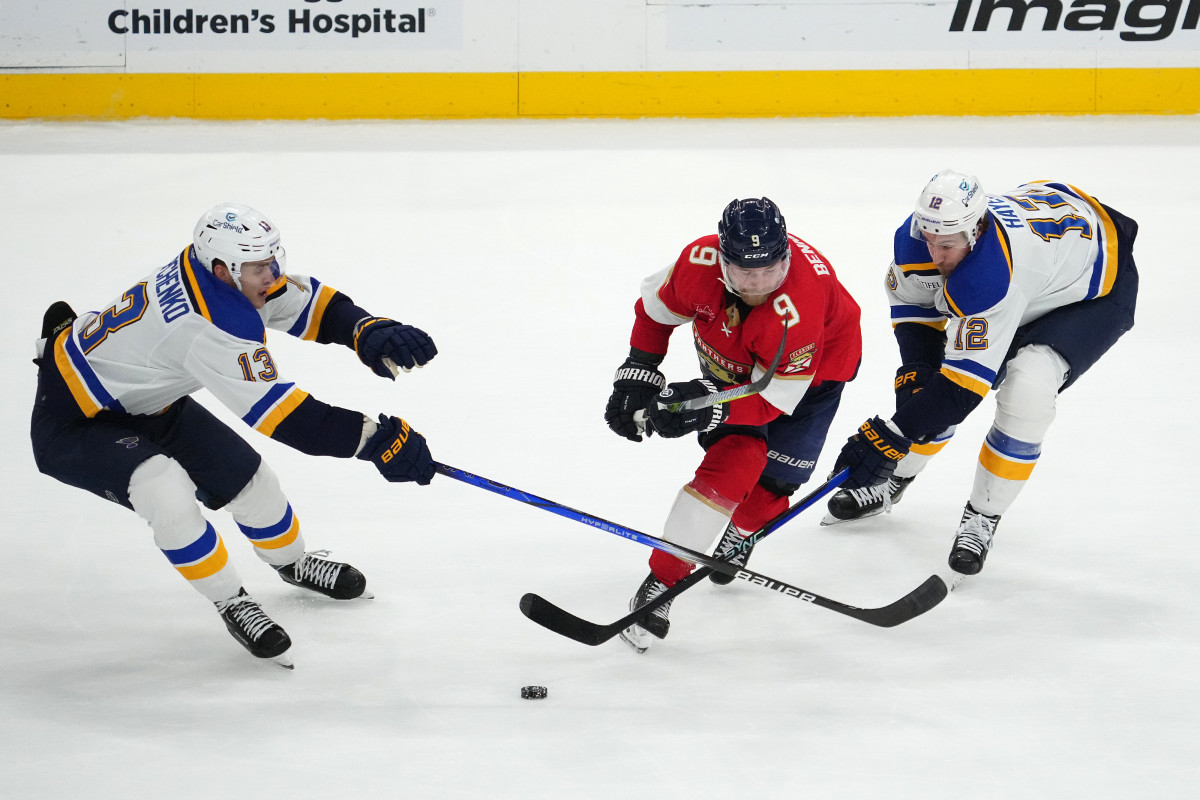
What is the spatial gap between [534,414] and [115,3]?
476 cm

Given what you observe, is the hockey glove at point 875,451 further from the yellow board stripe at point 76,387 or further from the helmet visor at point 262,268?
the yellow board stripe at point 76,387

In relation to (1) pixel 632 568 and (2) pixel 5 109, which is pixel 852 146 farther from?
(2) pixel 5 109

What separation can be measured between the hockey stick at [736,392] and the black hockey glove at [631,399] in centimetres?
11

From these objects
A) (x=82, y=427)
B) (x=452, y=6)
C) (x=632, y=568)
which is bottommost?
(x=632, y=568)

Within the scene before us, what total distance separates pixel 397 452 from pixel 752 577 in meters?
0.84

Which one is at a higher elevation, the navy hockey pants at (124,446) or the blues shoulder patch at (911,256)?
the blues shoulder patch at (911,256)

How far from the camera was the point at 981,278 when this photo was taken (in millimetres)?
2764

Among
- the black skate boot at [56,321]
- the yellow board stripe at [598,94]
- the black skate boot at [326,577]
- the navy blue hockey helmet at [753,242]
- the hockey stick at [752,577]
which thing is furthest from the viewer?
the yellow board stripe at [598,94]

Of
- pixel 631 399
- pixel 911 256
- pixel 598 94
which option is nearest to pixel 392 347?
pixel 631 399

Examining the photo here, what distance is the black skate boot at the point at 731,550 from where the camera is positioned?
3.00m

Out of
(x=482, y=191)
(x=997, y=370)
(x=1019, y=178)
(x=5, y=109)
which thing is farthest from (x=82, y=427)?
(x=5, y=109)

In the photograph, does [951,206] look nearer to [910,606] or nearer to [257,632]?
[910,606]

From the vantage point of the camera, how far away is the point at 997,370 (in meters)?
2.84

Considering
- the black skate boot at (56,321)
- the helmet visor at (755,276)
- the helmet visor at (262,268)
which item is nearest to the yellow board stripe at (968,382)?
the helmet visor at (755,276)
